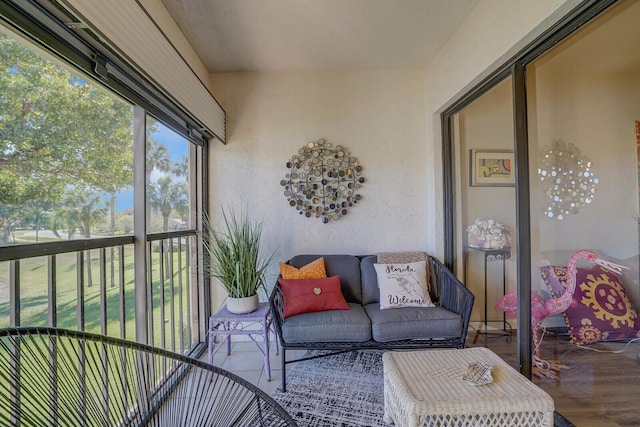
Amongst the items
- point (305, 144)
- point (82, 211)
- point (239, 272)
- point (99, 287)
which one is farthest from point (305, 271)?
point (82, 211)

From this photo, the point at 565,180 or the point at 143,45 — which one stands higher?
the point at 143,45

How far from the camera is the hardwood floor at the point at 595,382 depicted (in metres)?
1.32

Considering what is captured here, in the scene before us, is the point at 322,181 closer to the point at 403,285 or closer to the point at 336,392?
the point at 403,285

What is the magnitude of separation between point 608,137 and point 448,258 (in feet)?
4.98

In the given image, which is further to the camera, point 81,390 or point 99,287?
point 99,287

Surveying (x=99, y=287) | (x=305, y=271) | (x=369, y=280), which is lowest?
(x=369, y=280)

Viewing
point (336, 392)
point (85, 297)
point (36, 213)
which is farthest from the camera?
point (336, 392)

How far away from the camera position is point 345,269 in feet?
8.32

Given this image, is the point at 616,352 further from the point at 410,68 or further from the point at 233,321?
the point at 410,68

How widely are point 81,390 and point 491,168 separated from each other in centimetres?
252

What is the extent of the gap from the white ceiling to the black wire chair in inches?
80.2

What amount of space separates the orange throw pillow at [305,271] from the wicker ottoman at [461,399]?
3.42 feet

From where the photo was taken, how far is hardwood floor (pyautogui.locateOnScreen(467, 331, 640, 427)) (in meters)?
1.32

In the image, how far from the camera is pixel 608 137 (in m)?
1.34
